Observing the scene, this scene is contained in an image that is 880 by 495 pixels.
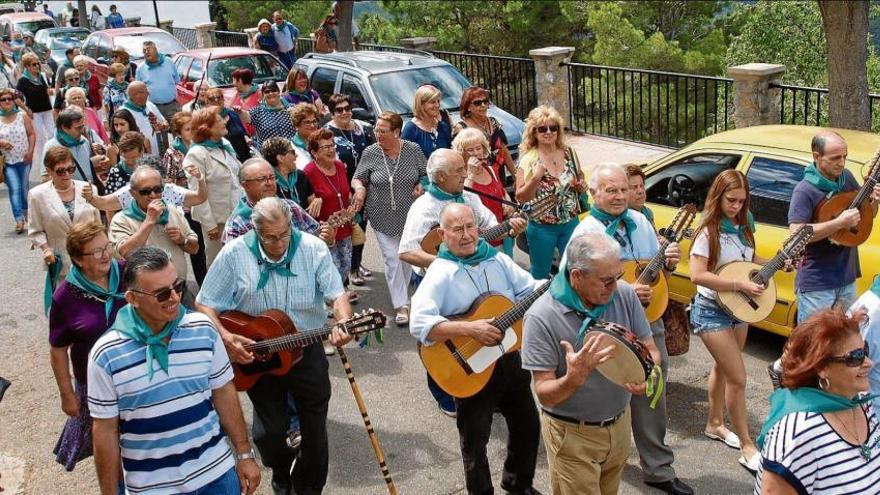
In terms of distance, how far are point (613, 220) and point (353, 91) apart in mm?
7720

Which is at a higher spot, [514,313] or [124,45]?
[124,45]

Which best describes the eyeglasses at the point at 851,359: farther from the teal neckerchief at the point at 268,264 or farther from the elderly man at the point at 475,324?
the teal neckerchief at the point at 268,264

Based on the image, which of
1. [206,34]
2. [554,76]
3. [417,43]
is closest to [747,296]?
[554,76]

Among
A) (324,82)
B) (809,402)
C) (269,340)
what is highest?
(324,82)

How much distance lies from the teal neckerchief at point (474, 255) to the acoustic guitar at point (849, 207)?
2.29 meters

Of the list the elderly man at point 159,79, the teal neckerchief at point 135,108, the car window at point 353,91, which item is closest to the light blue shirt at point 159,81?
the elderly man at point 159,79

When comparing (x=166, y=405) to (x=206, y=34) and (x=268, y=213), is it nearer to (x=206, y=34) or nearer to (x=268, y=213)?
(x=268, y=213)

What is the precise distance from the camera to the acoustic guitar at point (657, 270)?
547cm

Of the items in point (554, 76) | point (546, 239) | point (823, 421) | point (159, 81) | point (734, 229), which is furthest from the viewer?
point (554, 76)

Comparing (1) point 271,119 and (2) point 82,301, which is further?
(1) point 271,119

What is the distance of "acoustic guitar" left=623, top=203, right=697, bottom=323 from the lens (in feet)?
17.9

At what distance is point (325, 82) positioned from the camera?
44.3ft

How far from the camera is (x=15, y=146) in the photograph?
11008 mm

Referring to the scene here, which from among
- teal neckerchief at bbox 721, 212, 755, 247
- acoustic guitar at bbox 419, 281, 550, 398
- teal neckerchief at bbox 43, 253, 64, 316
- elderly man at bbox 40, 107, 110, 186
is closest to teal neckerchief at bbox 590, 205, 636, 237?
teal neckerchief at bbox 721, 212, 755, 247
